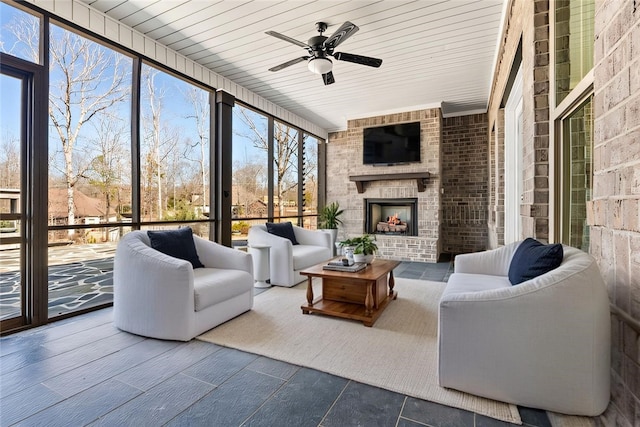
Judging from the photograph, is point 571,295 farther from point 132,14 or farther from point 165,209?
point 132,14

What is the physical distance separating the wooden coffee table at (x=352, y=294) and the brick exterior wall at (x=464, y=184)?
378 cm

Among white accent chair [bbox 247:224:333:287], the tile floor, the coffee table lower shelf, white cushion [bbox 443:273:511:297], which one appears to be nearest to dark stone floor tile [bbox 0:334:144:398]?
the tile floor

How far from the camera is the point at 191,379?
1.80 meters

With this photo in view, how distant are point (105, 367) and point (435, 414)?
1.94 m

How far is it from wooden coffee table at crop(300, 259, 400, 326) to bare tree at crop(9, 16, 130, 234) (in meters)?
2.41

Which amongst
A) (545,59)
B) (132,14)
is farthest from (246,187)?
Result: (545,59)

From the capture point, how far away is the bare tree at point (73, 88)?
2854 mm

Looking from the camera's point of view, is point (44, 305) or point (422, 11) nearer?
point (44, 305)

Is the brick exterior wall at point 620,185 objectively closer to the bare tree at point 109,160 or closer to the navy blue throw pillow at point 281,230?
the navy blue throw pillow at point 281,230

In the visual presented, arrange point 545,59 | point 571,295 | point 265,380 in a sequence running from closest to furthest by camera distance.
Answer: point 571,295 → point 265,380 → point 545,59

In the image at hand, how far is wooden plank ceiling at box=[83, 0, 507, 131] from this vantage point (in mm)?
2930

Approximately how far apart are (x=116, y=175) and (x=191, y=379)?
2.50 metres

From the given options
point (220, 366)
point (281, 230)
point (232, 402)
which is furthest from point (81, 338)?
point (281, 230)

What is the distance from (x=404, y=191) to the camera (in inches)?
236
